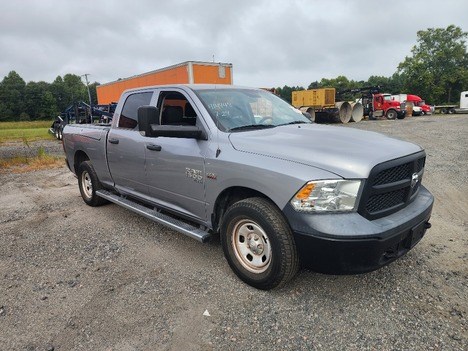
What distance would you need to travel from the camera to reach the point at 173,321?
8.79 ft

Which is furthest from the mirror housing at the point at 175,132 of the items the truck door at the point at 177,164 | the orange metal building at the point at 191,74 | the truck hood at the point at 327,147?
the orange metal building at the point at 191,74

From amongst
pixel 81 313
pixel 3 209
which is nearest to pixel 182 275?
pixel 81 313

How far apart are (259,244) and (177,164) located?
1244 millimetres

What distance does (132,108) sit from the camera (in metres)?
4.51

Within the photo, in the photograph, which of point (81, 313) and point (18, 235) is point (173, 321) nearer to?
point (81, 313)

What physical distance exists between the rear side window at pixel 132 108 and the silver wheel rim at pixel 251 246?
2.12 metres

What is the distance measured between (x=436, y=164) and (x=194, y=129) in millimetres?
7350

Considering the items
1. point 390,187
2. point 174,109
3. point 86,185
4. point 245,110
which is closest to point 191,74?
point 86,185

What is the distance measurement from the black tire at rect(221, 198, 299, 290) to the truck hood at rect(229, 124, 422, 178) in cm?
47

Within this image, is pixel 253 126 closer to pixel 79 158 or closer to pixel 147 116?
pixel 147 116

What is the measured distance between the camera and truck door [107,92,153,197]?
4.16 meters

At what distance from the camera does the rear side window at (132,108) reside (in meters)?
4.30

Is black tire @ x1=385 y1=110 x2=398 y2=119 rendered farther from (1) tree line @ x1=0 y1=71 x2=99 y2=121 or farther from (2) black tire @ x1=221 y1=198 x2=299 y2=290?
(1) tree line @ x1=0 y1=71 x2=99 y2=121

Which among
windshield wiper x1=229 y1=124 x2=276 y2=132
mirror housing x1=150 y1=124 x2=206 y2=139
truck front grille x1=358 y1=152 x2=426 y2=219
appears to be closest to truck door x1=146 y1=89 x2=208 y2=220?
mirror housing x1=150 y1=124 x2=206 y2=139
